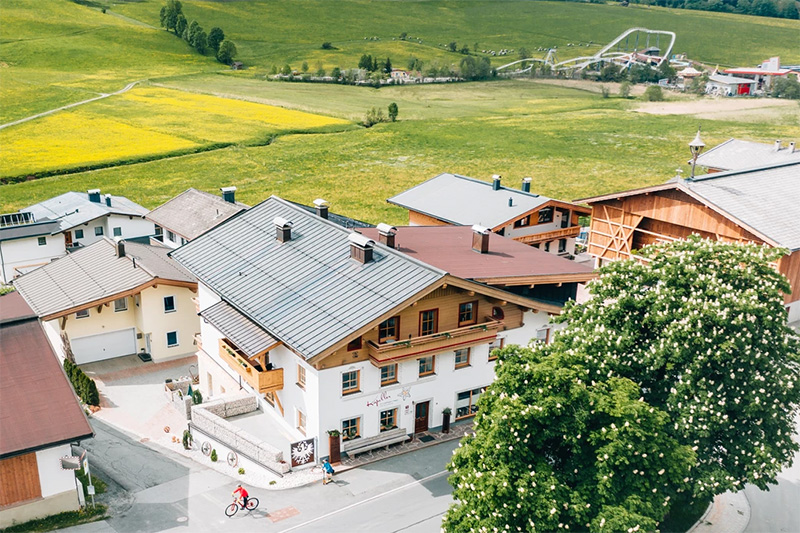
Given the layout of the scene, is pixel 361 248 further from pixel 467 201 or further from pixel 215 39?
pixel 215 39

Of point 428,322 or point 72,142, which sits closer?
point 428,322

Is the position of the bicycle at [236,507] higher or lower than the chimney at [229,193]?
lower

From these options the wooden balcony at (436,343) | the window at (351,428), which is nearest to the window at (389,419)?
the window at (351,428)

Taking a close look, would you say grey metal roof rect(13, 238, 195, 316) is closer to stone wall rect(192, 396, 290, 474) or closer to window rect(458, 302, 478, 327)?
stone wall rect(192, 396, 290, 474)

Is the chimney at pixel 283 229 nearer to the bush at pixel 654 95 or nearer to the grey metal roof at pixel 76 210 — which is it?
the grey metal roof at pixel 76 210

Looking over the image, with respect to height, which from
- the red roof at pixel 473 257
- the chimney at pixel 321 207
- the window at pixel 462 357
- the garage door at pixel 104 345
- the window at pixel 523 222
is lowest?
the garage door at pixel 104 345

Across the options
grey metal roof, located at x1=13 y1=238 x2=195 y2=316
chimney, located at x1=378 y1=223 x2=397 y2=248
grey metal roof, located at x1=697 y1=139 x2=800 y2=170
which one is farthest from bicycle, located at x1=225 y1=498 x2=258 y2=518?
grey metal roof, located at x1=697 y1=139 x2=800 y2=170

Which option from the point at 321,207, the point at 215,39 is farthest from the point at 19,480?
the point at 215,39
